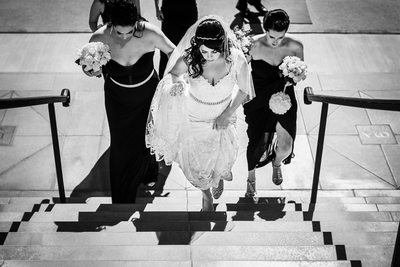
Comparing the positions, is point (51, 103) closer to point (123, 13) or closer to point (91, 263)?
point (123, 13)

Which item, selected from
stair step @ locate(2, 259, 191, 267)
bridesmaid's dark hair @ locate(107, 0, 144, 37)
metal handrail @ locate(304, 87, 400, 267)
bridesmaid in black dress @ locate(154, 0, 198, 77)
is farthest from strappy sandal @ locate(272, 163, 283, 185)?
stair step @ locate(2, 259, 191, 267)

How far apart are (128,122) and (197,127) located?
0.85 metres

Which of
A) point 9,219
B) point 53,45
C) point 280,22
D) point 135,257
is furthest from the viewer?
point 53,45

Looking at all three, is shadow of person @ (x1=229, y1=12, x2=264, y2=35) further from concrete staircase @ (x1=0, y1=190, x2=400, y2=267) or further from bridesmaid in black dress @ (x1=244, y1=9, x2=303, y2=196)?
concrete staircase @ (x1=0, y1=190, x2=400, y2=267)

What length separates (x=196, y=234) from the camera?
13.0ft

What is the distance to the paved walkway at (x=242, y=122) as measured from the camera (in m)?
6.04

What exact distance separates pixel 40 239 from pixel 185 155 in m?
1.61

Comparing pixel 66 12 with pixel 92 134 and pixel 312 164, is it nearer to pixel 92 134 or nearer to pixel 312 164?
pixel 92 134

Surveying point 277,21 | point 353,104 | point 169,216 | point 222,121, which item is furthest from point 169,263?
point 277,21

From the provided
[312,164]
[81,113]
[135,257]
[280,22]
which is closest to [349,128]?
[312,164]

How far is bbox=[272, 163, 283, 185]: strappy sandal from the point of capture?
585 cm

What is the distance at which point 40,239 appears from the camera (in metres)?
3.82

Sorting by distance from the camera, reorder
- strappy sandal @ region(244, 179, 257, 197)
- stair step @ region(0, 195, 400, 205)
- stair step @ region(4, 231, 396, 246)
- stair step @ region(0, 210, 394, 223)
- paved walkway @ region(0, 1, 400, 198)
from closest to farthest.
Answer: stair step @ region(4, 231, 396, 246), stair step @ region(0, 210, 394, 223), stair step @ region(0, 195, 400, 205), strappy sandal @ region(244, 179, 257, 197), paved walkway @ region(0, 1, 400, 198)

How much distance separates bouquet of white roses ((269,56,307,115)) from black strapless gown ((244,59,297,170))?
0.45 feet
